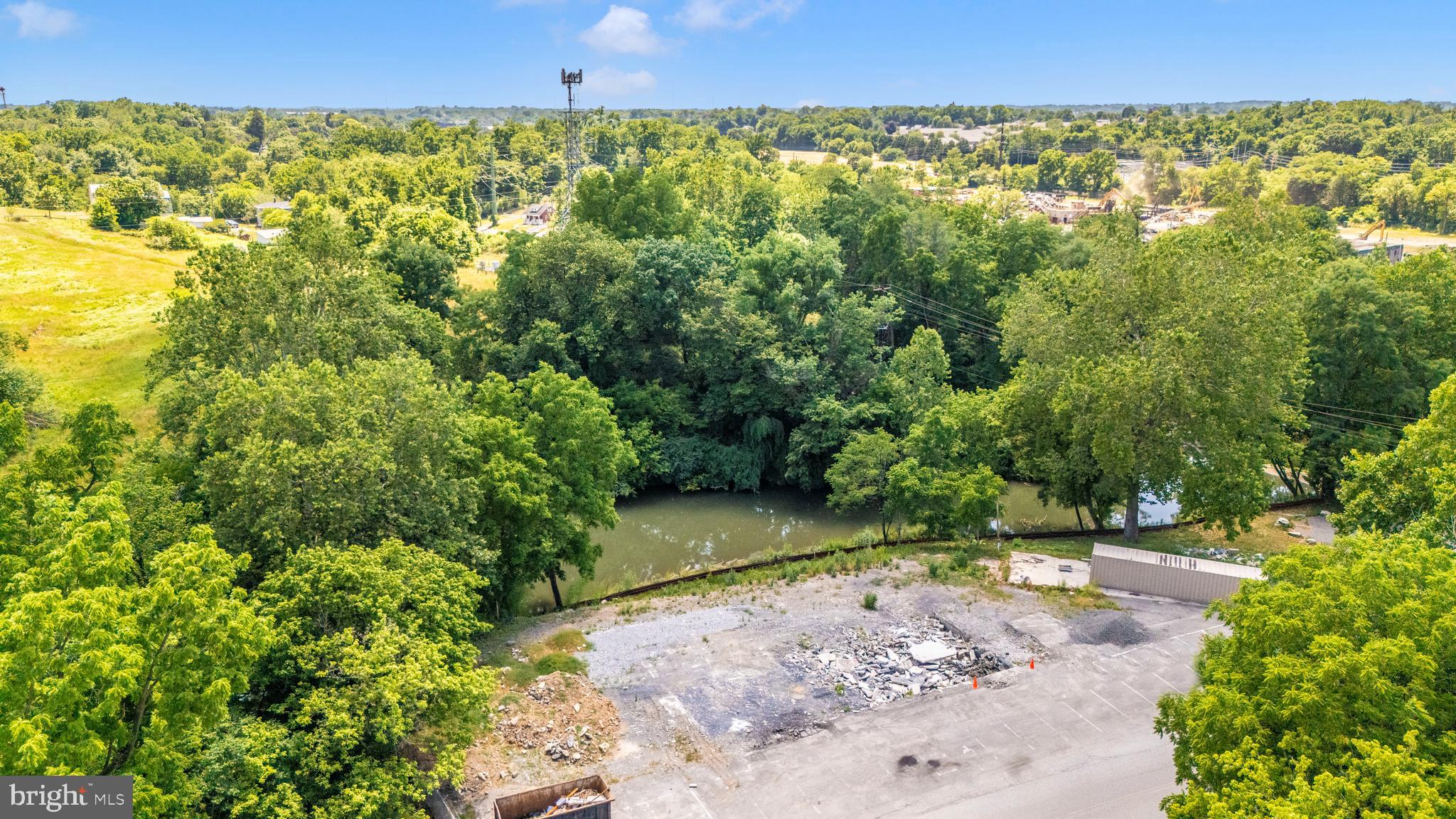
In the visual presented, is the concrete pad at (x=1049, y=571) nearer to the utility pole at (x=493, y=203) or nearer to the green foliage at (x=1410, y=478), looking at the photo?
A: the green foliage at (x=1410, y=478)

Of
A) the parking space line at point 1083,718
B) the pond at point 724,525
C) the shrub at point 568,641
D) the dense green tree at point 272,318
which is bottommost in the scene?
the pond at point 724,525

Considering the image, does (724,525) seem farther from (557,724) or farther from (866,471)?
(557,724)

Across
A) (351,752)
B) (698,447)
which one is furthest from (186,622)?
(698,447)

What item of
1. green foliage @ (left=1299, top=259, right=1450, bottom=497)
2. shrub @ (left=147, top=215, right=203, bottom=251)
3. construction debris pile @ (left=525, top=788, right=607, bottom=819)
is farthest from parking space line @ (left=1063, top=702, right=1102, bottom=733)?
shrub @ (left=147, top=215, right=203, bottom=251)

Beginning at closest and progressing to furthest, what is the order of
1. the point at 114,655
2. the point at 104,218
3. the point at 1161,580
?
the point at 114,655, the point at 1161,580, the point at 104,218

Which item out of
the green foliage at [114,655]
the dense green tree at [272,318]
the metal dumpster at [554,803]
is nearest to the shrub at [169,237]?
the dense green tree at [272,318]

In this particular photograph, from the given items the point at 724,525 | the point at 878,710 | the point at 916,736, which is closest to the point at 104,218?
the point at 724,525

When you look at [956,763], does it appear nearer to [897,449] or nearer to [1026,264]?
[897,449]
